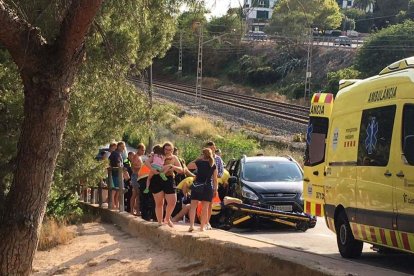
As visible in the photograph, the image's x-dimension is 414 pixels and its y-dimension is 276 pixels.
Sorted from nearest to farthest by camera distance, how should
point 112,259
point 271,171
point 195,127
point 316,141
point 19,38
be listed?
point 19,38, point 112,259, point 316,141, point 271,171, point 195,127

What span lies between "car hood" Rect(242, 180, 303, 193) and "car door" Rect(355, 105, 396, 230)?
18.4 feet

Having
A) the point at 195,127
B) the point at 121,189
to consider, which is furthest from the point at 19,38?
the point at 195,127

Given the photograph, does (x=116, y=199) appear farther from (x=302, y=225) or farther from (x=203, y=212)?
(x=203, y=212)

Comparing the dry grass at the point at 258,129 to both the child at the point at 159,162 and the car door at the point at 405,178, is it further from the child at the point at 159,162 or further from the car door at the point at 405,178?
the car door at the point at 405,178

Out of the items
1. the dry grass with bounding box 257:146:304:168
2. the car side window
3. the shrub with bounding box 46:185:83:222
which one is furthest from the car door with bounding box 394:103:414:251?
the dry grass with bounding box 257:146:304:168

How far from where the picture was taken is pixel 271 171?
17422 millimetres

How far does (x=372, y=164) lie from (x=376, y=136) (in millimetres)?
383

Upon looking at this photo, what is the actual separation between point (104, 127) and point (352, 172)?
853 cm

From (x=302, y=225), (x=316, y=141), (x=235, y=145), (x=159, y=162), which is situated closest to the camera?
(x=316, y=141)

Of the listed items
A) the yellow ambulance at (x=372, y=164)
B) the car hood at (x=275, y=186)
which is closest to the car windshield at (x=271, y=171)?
the car hood at (x=275, y=186)

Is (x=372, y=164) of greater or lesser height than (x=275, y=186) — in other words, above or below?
above

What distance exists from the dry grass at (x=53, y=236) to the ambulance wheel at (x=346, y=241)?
21.5ft

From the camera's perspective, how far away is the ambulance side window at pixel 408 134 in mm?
8801

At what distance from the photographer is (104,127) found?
→ 704 inches
